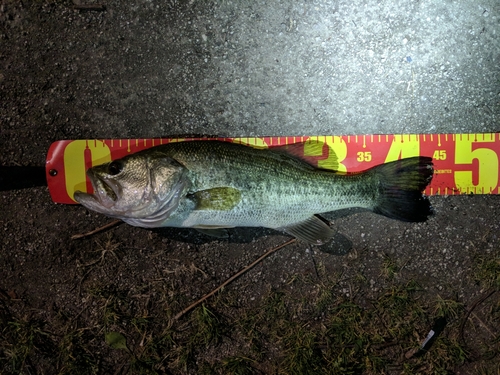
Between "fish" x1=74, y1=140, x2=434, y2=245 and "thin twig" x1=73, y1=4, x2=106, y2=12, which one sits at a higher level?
"thin twig" x1=73, y1=4, x2=106, y2=12

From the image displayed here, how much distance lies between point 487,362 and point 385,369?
0.85 meters

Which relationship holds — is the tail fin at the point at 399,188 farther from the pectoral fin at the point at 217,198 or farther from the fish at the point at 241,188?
the pectoral fin at the point at 217,198

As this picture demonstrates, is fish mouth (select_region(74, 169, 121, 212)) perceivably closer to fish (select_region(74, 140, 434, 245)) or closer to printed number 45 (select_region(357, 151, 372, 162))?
fish (select_region(74, 140, 434, 245))

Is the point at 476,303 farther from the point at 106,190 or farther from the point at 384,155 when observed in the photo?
the point at 106,190

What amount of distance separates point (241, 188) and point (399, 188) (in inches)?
45.1

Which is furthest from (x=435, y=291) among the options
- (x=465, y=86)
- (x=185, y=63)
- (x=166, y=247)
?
(x=185, y=63)

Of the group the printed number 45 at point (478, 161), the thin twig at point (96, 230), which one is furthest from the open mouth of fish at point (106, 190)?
the printed number 45 at point (478, 161)

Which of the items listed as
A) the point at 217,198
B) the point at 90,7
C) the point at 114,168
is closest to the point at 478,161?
the point at 217,198

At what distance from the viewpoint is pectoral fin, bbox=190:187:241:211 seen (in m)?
2.59

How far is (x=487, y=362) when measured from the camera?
126 inches

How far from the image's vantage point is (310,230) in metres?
2.84

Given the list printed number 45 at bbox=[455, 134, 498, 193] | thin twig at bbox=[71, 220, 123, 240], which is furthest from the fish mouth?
printed number 45 at bbox=[455, 134, 498, 193]

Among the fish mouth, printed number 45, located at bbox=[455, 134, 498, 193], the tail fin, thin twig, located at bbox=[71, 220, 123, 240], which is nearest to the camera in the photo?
the fish mouth

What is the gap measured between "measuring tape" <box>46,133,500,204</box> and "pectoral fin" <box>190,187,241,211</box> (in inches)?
22.6
